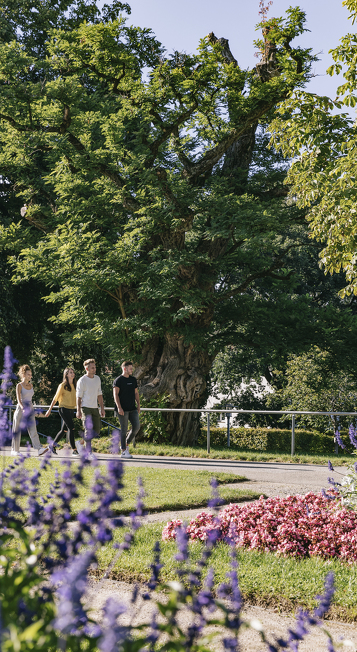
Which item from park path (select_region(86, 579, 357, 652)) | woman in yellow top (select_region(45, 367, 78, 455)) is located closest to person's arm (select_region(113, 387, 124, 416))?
woman in yellow top (select_region(45, 367, 78, 455))

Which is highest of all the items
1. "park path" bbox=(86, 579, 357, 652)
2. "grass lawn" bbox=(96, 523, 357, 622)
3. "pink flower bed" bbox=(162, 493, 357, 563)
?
"pink flower bed" bbox=(162, 493, 357, 563)

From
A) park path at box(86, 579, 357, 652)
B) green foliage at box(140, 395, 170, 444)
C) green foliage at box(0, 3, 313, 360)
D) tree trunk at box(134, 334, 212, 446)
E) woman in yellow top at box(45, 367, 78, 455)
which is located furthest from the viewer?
tree trunk at box(134, 334, 212, 446)

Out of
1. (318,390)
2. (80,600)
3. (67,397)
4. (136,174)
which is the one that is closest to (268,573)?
(80,600)

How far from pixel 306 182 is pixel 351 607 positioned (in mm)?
7812

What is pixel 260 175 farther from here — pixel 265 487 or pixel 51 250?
pixel 265 487

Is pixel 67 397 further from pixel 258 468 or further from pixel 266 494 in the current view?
pixel 266 494

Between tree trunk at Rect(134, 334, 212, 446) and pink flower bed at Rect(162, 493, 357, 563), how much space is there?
11455 mm

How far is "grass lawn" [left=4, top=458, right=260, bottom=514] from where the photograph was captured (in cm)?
734

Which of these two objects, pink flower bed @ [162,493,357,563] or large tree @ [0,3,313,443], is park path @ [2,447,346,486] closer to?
pink flower bed @ [162,493,357,563]

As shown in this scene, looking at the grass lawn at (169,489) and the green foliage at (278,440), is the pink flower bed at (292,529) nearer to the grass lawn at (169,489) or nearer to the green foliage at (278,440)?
the grass lawn at (169,489)

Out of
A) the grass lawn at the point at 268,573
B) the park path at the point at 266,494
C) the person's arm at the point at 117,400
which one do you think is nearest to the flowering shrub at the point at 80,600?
the park path at the point at 266,494

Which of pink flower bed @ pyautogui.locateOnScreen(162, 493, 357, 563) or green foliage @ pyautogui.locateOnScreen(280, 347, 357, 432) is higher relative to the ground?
green foliage @ pyautogui.locateOnScreen(280, 347, 357, 432)

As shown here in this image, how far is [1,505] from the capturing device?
2473mm

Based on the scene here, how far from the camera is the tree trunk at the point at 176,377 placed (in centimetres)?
1783
